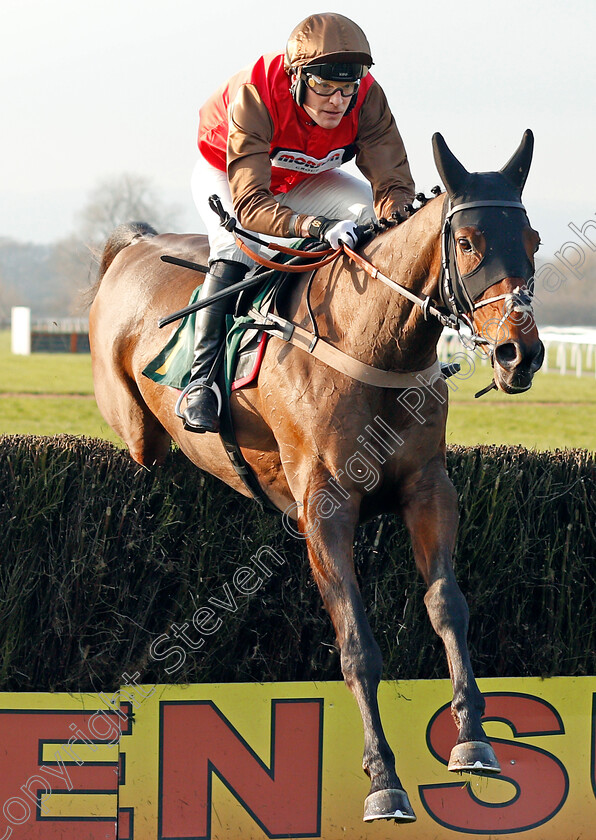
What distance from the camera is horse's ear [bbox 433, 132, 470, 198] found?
3.02 metres

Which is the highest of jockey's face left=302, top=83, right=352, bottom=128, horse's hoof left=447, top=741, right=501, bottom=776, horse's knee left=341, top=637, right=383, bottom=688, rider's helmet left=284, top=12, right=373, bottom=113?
rider's helmet left=284, top=12, right=373, bottom=113

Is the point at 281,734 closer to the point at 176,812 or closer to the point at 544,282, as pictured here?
the point at 176,812

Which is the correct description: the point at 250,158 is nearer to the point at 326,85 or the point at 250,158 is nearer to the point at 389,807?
the point at 326,85

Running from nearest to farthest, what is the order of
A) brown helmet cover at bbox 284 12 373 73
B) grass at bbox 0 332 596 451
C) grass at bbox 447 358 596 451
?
1. brown helmet cover at bbox 284 12 373 73
2. grass at bbox 447 358 596 451
3. grass at bbox 0 332 596 451

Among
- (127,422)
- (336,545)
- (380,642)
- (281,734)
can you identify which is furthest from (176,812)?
(127,422)

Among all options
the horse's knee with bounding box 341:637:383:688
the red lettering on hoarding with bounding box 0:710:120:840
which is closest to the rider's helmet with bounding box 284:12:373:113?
the horse's knee with bounding box 341:637:383:688

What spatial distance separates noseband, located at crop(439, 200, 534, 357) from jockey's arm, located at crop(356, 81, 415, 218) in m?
0.93

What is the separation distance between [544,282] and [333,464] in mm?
1171

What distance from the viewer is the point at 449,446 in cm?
463

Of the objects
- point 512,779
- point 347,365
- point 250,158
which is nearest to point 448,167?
point 347,365

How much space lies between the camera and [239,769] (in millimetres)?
3957

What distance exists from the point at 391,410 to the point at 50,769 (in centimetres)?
193

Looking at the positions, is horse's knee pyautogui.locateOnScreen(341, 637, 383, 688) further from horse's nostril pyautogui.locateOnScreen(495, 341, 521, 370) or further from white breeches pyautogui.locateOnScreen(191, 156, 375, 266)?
white breeches pyautogui.locateOnScreen(191, 156, 375, 266)

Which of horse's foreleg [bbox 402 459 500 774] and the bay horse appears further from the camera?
horse's foreleg [bbox 402 459 500 774]
